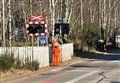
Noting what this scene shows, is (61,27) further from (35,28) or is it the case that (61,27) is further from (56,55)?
Answer: (35,28)

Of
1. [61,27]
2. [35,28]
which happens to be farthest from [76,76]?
[61,27]

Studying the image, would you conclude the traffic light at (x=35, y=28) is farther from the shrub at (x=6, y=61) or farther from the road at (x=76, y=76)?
the shrub at (x=6, y=61)

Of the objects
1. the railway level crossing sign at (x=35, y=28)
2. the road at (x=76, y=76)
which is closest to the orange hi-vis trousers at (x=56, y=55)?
the road at (x=76, y=76)

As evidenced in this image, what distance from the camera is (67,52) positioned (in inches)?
1528

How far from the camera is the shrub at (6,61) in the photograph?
22844 millimetres

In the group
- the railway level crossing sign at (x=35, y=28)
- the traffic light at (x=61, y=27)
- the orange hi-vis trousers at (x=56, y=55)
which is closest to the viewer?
the railway level crossing sign at (x=35, y=28)

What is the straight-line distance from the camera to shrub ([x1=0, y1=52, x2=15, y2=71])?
2284 centimetres

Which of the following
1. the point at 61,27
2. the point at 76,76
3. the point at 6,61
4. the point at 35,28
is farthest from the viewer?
the point at 61,27

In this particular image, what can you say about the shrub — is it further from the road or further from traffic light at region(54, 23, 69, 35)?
traffic light at region(54, 23, 69, 35)

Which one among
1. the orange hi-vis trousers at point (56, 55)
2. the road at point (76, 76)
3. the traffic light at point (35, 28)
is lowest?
the road at point (76, 76)

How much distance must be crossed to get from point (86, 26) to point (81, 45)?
6.70 metres

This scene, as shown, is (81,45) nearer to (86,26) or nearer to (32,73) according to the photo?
(86,26)

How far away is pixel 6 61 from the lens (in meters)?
23.0

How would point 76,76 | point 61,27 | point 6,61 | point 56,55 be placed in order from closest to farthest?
point 76,76
point 6,61
point 56,55
point 61,27
